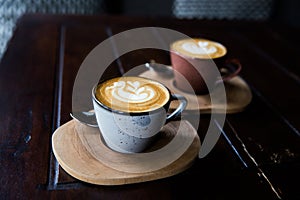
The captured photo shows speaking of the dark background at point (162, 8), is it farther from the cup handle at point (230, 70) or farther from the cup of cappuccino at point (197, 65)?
the cup of cappuccino at point (197, 65)

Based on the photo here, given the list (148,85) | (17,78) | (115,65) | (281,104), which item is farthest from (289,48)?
(17,78)

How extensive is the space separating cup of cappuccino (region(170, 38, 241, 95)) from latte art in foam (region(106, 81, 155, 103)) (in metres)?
0.18

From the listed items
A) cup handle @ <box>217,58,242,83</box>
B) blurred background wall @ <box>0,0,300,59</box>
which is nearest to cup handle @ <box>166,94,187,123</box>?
cup handle @ <box>217,58,242,83</box>

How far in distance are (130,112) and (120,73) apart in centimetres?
33

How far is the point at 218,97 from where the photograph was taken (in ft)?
2.43

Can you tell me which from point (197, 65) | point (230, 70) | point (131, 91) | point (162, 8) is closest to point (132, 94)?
point (131, 91)

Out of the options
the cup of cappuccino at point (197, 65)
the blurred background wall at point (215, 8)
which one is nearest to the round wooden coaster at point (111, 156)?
the cup of cappuccino at point (197, 65)

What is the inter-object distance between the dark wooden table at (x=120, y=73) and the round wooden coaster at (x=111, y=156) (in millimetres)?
14

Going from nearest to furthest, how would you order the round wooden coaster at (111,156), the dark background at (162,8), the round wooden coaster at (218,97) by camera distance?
the round wooden coaster at (111,156)
the round wooden coaster at (218,97)
the dark background at (162,8)

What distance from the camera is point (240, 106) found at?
0.72 m

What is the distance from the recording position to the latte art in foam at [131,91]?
548mm

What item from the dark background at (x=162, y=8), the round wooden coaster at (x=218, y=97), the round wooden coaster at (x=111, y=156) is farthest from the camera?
the dark background at (x=162, y=8)

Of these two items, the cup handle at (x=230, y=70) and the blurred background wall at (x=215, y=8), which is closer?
the cup handle at (x=230, y=70)

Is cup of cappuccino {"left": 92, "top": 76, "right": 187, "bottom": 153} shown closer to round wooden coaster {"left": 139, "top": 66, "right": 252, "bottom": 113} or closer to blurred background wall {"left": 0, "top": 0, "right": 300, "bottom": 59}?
round wooden coaster {"left": 139, "top": 66, "right": 252, "bottom": 113}
